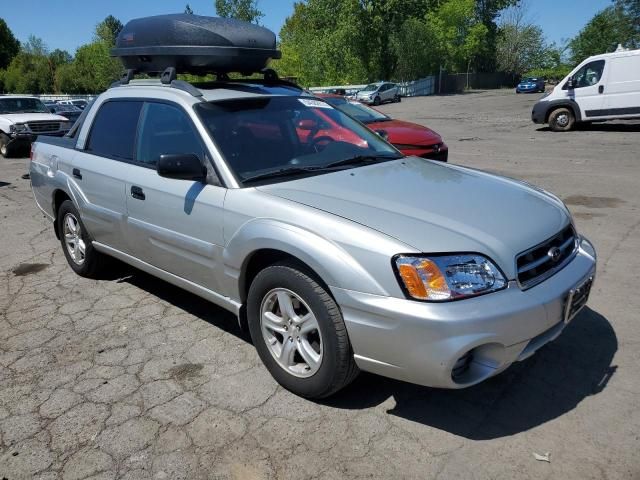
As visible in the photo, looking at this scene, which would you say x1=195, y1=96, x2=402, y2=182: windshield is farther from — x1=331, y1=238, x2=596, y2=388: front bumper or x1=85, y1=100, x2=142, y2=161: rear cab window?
x1=331, y1=238, x2=596, y2=388: front bumper

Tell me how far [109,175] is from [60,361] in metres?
1.43

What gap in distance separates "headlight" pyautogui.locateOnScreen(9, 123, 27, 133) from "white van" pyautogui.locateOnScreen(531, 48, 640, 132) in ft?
48.0

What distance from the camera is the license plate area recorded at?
2.79m

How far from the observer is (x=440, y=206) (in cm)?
294

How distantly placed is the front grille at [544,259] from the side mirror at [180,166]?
1.88m

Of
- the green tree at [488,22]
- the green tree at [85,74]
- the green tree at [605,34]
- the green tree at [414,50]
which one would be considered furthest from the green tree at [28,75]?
the green tree at [605,34]

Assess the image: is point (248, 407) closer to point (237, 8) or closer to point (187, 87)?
point (187, 87)

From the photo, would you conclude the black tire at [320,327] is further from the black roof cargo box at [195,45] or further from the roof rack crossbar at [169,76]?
the black roof cargo box at [195,45]

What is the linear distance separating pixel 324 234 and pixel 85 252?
3004 millimetres

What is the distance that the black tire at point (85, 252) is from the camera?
15.7ft

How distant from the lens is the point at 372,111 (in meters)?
10.4

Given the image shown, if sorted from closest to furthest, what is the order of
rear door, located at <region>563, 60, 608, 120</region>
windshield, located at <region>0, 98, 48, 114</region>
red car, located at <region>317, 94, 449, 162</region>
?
red car, located at <region>317, 94, 449, 162</region>
rear door, located at <region>563, 60, 608, 120</region>
windshield, located at <region>0, 98, 48, 114</region>

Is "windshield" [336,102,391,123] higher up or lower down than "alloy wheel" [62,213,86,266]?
higher up

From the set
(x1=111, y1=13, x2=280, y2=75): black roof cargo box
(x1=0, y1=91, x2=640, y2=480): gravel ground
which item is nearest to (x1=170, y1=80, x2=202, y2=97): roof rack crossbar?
(x1=111, y1=13, x2=280, y2=75): black roof cargo box
